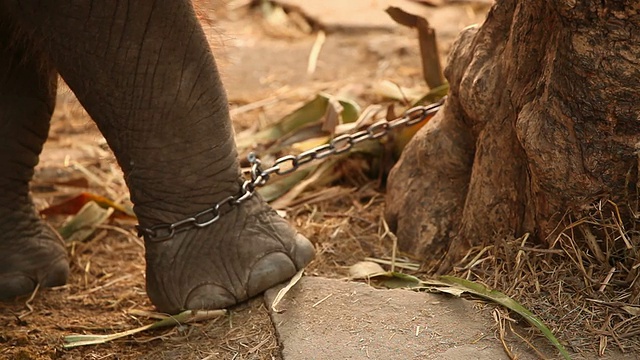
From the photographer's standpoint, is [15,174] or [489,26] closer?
[489,26]

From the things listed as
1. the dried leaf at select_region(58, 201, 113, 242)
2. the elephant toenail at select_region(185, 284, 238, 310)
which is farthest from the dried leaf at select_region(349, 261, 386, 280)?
the dried leaf at select_region(58, 201, 113, 242)

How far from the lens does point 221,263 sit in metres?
2.58

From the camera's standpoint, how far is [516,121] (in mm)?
2318

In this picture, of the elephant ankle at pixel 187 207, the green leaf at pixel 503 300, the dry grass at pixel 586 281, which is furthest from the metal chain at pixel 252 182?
the dry grass at pixel 586 281

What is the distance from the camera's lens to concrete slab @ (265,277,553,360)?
2188mm

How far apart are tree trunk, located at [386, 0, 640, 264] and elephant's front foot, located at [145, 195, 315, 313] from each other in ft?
1.23

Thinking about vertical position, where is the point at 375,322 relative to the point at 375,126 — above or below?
below

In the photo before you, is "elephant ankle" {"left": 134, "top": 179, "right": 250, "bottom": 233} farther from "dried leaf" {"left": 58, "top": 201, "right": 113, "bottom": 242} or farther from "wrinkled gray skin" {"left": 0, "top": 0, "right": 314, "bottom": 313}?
"dried leaf" {"left": 58, "top": 201, "right": 113, "bottom": 242}

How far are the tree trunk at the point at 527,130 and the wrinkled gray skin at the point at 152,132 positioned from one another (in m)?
0.38

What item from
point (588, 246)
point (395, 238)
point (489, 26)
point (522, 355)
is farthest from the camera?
point (395, 238)

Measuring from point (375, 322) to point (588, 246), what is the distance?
1.63ft

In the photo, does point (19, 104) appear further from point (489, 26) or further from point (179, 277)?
point (489, 26)

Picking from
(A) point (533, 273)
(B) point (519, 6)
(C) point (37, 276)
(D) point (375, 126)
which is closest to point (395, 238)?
(D) point (375, 126)

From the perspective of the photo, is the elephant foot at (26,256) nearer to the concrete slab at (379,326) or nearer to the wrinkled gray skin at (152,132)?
the wrinkled gray skin at (152,132)
